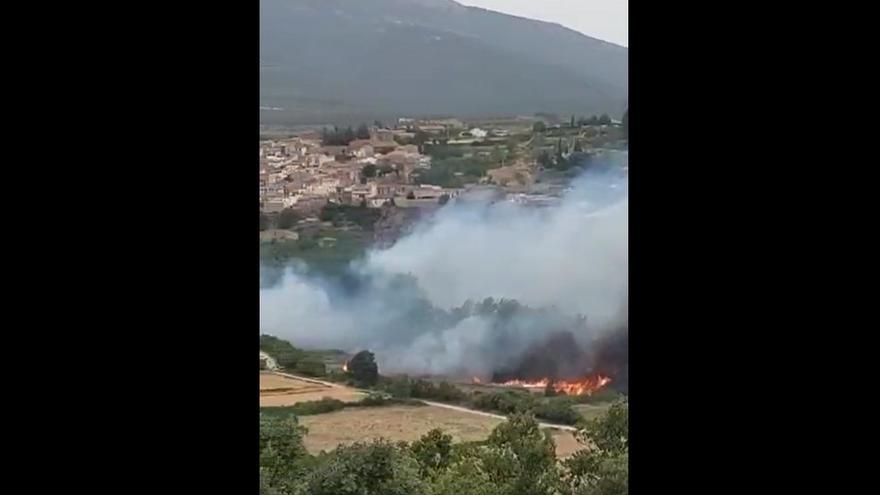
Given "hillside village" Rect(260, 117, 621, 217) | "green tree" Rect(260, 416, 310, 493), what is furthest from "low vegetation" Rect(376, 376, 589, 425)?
"hillside village" Rect(260, 117, 621, 217)

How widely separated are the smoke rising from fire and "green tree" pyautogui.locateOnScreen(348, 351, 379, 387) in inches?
0.5

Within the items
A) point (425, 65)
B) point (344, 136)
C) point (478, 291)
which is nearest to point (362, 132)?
point (344, 136)

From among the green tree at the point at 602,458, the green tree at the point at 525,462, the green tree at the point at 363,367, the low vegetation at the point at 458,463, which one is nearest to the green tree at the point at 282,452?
the low vegetation at the point at 458,463

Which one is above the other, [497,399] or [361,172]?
[361,172]

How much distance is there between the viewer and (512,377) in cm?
135

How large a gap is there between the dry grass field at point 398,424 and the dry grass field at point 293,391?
0.02m

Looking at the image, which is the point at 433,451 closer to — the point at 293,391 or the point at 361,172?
the point at 293,391

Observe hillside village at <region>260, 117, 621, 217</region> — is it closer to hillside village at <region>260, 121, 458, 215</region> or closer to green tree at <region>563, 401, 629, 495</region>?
hillside village at <region>260, 121, 458, 215</region>

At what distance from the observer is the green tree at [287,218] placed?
4.41 ft

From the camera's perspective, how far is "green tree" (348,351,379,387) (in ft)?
4.42

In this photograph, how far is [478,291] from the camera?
53.0 inches

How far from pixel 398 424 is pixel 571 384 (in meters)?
0.26
